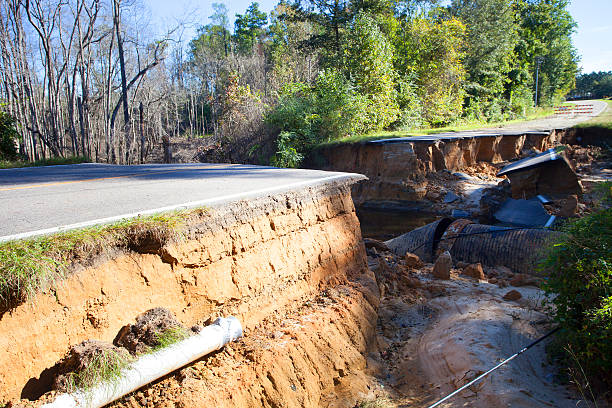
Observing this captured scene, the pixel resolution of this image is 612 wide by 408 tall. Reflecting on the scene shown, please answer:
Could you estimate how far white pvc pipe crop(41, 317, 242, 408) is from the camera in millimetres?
2549

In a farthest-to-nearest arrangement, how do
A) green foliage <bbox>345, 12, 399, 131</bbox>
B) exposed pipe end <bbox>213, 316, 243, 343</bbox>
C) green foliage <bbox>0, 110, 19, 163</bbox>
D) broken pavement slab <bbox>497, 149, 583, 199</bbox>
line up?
1. green foliage <bbox>345, 12, 399, 131</bbox>
2. green foliage <bbox>0, 110, 19, 163</bbox>
3. broken pavement slab <bbox>497, 149, 583, 199</bbox>
4. exposed pipe end <bbox>213, 316, 243, 343</bbox>

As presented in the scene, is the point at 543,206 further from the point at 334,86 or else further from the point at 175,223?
the point at 175,223

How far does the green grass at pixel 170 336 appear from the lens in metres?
3.07

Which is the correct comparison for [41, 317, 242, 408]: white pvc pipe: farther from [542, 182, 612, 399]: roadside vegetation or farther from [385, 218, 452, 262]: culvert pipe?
[385, 218, 452, 262]: culvert pipe

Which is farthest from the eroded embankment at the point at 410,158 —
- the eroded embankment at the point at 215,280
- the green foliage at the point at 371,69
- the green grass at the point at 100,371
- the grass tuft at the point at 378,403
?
the green grass at the point at 100,371

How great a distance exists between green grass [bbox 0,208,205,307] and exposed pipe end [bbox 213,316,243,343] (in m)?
0.81

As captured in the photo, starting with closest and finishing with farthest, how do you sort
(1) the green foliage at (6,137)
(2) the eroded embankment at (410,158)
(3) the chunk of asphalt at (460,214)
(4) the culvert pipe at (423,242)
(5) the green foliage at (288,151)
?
(4) the culvert pipe at (423,242)
(3) the chunk of asphalt at (460,214)
(1) the green foliage at (6,137)
(2) the eroded embankment at (410,158)
(5) the green foliage at (288,151)

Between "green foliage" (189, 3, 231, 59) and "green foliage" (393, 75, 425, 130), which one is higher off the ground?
"green foliage" (189, 3, 231, 59)

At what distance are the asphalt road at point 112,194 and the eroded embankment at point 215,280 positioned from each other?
1.14 feet

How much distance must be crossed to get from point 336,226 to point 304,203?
2.50ft

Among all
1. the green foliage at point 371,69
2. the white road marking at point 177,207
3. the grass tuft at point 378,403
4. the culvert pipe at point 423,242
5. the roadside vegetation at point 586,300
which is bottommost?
the grass tuft at point 378,403

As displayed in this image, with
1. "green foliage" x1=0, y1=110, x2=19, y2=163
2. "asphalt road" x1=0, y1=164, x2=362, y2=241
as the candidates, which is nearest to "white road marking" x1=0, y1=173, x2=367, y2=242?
"asphalt road" x1=0, y1=164, x2=362, y2=241

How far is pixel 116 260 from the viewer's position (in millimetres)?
3160

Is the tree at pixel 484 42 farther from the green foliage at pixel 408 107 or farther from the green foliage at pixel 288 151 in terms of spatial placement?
the green foliage at pixel 288 151
